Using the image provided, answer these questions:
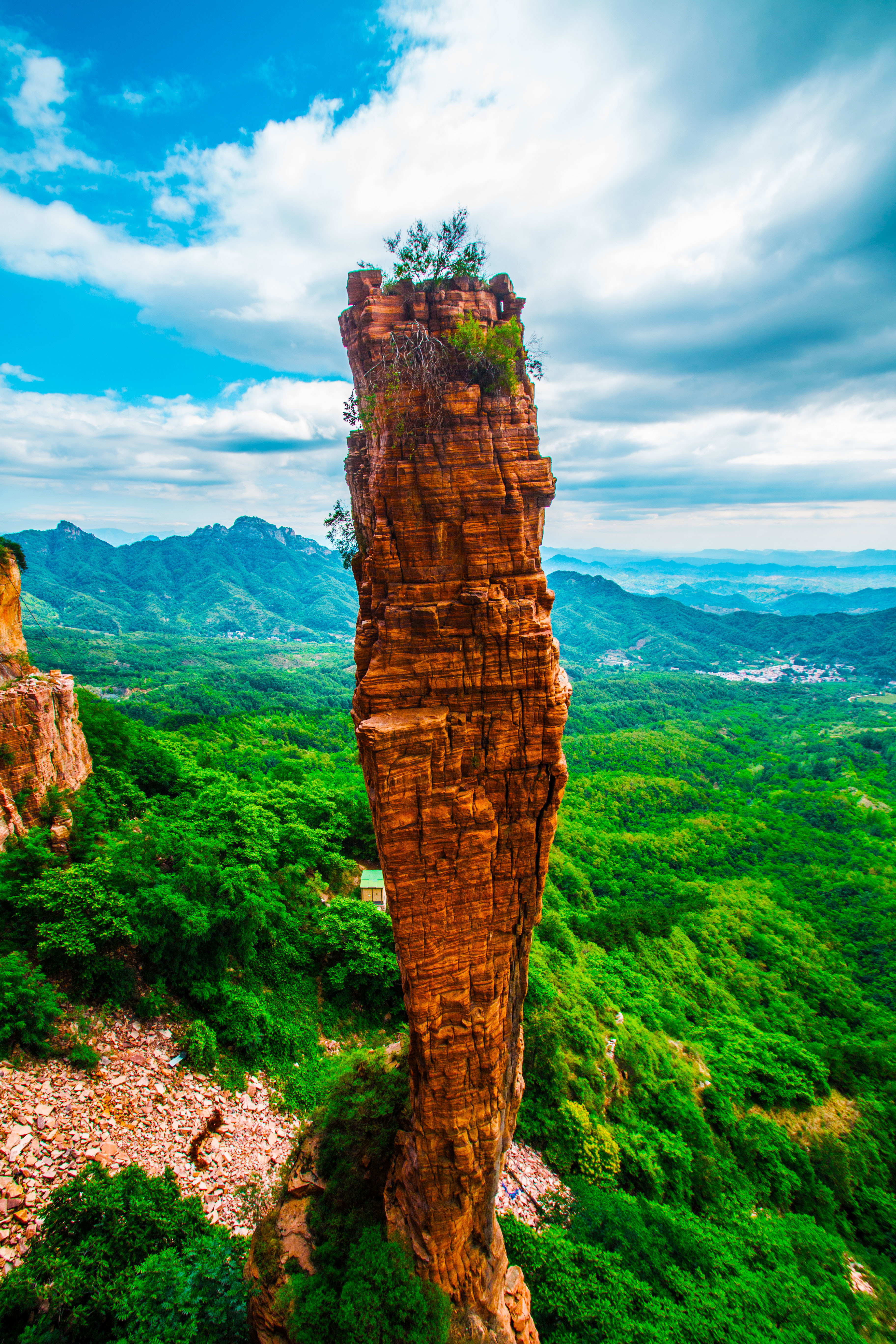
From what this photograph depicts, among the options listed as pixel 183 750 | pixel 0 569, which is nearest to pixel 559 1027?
pixel 183 750

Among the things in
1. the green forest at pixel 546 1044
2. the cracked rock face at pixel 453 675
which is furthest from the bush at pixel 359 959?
the cracked rock face at pixel 453 675

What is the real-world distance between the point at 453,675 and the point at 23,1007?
17.3 metres

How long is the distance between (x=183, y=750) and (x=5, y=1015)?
Answer: 25424mm

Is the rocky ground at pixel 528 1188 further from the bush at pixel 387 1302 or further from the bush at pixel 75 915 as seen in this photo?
the bush at pixel 75 915

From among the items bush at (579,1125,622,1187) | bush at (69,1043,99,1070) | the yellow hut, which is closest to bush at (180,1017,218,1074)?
bush at (69,1043,99,1070)

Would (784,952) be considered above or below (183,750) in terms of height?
below

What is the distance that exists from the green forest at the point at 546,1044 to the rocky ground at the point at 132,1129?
87 centimetres

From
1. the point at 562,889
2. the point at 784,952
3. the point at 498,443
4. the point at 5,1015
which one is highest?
the point at 498,443

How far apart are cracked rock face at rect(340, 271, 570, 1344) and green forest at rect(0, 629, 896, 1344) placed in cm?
667

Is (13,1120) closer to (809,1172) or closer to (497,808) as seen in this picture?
(497,808)

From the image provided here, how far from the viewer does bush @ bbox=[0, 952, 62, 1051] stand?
14867 millimetres

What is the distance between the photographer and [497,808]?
9.34 meters

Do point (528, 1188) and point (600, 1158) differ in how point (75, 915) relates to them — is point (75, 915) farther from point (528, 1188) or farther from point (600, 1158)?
point (600, 1158)

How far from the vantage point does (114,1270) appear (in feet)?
35.4
